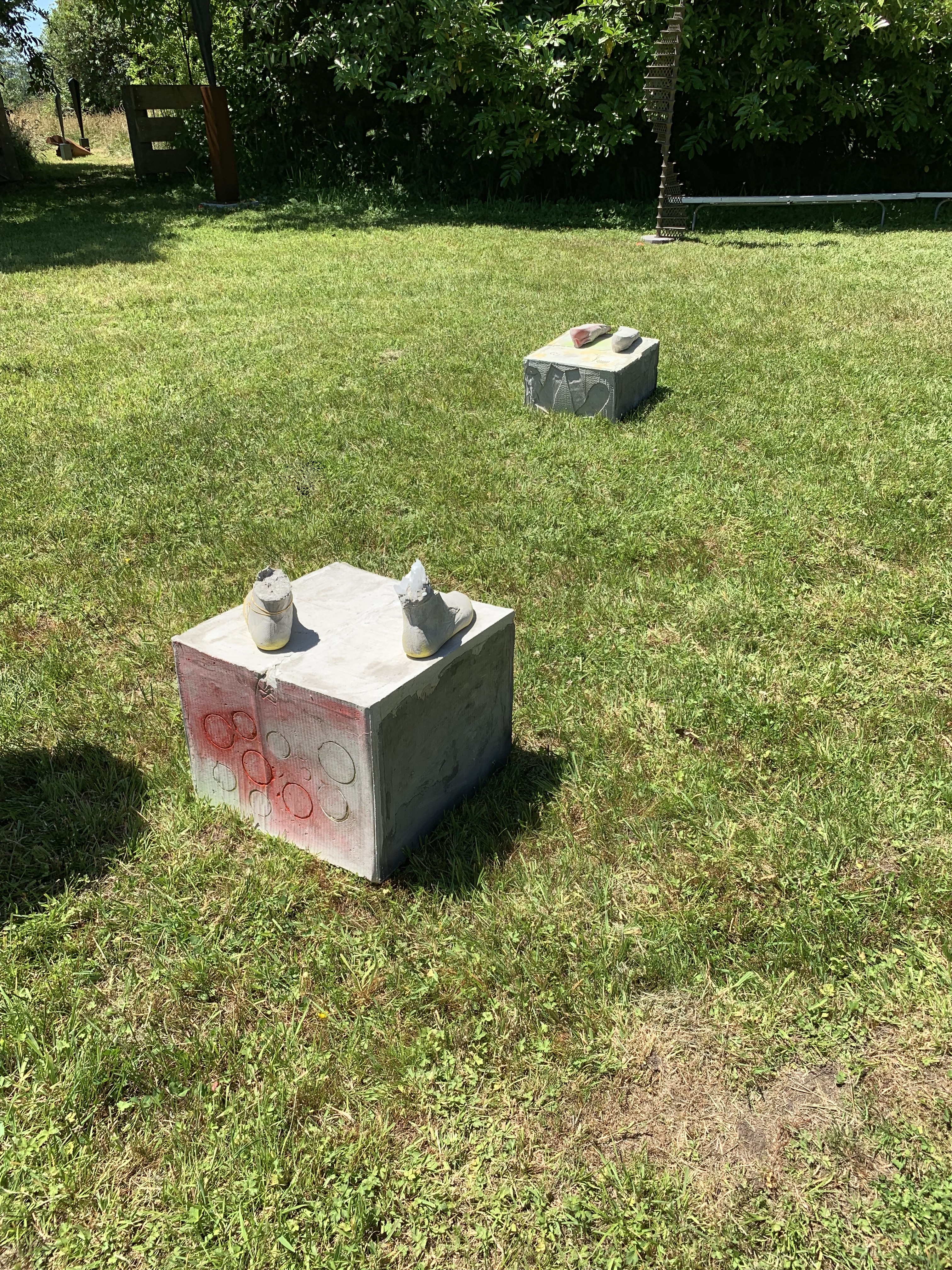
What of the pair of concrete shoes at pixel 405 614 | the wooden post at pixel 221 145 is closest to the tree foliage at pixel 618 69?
the wooden post at pixel 221 145

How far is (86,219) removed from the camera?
12680 mm

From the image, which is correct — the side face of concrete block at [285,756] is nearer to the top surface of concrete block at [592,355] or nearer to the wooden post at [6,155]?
the top surface of concrete block at [592,355]

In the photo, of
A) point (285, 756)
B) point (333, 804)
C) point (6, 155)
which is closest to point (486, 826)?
point (333, 804)

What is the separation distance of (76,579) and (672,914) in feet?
9.68

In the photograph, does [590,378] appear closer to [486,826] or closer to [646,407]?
[646,407]

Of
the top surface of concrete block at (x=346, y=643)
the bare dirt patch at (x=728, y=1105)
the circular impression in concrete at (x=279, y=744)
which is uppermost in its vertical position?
the top surface of concrete block at (x=346, y=643)

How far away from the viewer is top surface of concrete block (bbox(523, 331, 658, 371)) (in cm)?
560

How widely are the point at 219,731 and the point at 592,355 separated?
4017mm

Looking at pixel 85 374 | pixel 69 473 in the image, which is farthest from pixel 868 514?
pixel 85 374

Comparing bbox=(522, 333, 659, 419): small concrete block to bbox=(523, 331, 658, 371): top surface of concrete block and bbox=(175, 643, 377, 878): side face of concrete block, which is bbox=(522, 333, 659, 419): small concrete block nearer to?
bbox=(523, 331, 658, 371): top surface of concrete block

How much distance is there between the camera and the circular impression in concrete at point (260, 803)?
260 cm

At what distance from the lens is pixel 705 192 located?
45.2 feet

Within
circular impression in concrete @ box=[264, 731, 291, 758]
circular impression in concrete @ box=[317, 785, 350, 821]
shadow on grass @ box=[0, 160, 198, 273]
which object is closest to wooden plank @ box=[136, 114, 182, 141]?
shadow on grass @ box=[0, 160, 198, 273]

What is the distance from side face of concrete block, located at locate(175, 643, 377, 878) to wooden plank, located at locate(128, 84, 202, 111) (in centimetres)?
1570
